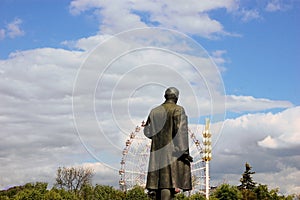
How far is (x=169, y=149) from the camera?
49.1 ft

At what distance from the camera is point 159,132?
49.9ft

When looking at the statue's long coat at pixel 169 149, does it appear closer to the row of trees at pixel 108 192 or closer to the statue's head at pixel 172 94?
the statue's head at pixel 172 94

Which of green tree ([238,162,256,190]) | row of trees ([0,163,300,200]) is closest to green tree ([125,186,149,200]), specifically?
row of trees ([0,163,300,200])

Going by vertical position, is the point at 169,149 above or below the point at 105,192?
below

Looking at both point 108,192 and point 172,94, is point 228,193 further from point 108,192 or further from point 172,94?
point 172,94

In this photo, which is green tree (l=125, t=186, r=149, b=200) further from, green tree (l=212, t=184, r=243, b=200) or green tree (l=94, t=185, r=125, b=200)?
green tree (l=212, t=184, r=243, b=200)

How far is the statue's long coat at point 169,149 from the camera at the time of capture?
14781 mm

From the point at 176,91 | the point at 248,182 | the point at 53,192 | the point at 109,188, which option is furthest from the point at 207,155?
the point at 176,91

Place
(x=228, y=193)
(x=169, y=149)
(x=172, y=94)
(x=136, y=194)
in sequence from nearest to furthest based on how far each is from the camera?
(x=169, y=149), (x=172, y=94), (x=228, y=193), (x=136, y=194)

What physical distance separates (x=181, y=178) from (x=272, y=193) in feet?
177

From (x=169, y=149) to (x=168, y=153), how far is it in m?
0.12

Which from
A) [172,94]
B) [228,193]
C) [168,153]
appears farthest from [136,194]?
[168,153]

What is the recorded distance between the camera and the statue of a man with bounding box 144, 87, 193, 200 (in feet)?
48.5

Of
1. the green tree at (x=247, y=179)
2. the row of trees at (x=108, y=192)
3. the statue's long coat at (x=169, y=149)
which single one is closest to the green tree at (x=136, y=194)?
the row of trees at (x=108, y=192)
